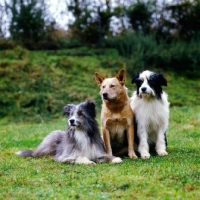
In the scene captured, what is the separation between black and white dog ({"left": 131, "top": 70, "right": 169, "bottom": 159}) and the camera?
8.27m

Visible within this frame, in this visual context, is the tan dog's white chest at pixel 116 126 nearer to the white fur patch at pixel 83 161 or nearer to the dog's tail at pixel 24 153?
the white fur patch at pixel 83 161

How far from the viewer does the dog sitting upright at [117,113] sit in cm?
825

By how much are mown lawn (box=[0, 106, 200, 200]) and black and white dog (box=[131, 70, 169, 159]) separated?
0.37 m

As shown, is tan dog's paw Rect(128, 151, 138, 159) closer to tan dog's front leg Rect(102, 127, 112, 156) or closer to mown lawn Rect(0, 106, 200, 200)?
mown lawn Rect(0, 106, 200, 200)

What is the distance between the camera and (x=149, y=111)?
845 centimetres

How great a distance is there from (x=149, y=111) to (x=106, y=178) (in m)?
2.55

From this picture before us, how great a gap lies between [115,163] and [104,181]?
1.59 metres

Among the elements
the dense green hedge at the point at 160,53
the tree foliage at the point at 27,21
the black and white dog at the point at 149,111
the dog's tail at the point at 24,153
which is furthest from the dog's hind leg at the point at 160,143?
the tree foliage at the point at 27,21

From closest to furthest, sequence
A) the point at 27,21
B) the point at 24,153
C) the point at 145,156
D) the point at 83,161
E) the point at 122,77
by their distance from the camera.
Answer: the point at 83,161, the point at 145,156, the point at 122,77, the point at 24,153, the point at 27,21

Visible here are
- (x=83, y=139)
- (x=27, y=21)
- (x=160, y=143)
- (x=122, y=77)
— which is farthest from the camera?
(x=27, y=21)

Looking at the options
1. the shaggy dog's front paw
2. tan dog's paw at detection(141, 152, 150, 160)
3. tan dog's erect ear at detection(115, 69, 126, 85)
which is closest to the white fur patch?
tan dog's paw at detection(141, 152, 150, 160)

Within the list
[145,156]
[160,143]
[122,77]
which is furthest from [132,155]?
[122,77]

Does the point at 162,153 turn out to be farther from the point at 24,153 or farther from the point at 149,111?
the point at 24,153

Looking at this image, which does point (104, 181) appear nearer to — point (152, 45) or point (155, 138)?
point (155, 138)
